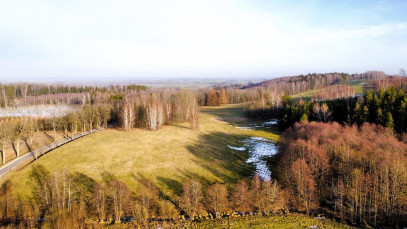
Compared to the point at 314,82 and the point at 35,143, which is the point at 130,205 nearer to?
the point at 35,143

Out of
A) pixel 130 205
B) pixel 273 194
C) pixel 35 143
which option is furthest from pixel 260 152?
pixel 35 143

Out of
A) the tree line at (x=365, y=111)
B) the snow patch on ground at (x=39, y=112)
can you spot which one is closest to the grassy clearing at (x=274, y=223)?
the tree line at (x=365, y=111)

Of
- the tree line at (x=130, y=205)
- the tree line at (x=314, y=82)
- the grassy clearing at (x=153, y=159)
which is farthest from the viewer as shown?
the tree line at (x=314, y=82)

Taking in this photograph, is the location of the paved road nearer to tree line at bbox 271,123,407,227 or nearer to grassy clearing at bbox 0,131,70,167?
grassy clearing at bbox 0,131,70,167

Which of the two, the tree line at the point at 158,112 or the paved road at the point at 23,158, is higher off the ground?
the tree line at the point at 158,112

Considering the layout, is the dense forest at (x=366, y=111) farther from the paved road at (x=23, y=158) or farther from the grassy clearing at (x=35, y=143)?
the grassy clearing at (x=35, y=143)
